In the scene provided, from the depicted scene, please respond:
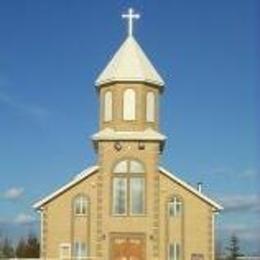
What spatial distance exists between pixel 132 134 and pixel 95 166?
101 inches

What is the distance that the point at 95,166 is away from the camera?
157 ft

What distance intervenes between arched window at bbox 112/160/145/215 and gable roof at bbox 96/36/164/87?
14.2 ft

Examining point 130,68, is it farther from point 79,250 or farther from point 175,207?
point 79,250

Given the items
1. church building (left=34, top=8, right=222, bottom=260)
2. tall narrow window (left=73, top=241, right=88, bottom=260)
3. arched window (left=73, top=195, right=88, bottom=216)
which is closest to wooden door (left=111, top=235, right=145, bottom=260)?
church building (left=34, top=8, right=222, bottom=260)

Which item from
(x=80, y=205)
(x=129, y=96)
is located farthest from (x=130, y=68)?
(x=80, y=205)

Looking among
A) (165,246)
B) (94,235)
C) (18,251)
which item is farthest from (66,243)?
(18,251)

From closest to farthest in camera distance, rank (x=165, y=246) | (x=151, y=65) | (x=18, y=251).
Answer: (x=165, y=246)
(x=151, y=65)
(x=18, y=251)

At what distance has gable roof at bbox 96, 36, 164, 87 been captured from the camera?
48.1 metres

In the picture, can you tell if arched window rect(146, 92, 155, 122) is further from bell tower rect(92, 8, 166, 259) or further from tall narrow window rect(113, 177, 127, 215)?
tall narrow window rect(113, 177, 127, 215)

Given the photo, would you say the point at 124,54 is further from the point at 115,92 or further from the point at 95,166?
the point at 95,166

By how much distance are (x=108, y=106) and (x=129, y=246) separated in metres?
7.30

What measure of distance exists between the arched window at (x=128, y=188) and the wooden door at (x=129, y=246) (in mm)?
1234

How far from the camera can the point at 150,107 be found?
4853cm

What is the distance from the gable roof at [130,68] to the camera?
1892 inches
